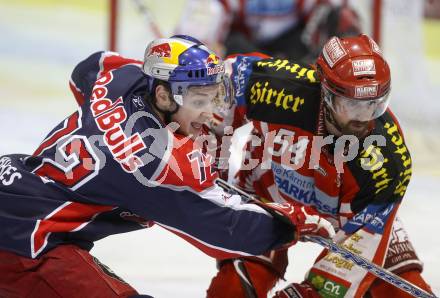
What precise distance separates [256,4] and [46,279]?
3.66 meters

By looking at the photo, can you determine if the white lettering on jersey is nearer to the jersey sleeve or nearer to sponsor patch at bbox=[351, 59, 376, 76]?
the jersey sleeve

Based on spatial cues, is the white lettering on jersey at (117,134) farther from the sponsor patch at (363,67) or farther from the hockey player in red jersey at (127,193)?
the sponsor patch at (363,67)

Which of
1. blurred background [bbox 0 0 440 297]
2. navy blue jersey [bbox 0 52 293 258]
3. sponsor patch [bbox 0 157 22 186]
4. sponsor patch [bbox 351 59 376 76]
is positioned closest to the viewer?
navy blue jersey [bbox 0 52 293 258]

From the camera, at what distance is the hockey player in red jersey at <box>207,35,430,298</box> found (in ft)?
10.6

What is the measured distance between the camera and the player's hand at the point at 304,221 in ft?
10.2

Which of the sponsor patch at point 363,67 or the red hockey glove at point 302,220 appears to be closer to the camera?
the red hockey glove at point 302,220

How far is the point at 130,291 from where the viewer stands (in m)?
3.03

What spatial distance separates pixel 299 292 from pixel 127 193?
2.29ft

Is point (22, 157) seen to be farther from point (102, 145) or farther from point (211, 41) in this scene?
point (211, 41)

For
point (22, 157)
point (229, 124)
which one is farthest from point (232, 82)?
point (22, 157)

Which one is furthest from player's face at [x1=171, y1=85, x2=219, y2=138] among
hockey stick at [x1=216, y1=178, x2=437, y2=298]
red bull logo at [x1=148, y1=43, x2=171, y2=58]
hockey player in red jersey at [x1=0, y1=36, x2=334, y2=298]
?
hockey stick at [x1=216, y1=178, x2=437, y2=298]

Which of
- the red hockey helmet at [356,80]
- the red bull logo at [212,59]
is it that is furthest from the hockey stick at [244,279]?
the red bull logo at [212,59]

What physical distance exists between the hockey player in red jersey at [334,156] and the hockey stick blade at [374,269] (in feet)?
0.29

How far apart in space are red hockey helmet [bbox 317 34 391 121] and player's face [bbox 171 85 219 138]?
1.20ft
